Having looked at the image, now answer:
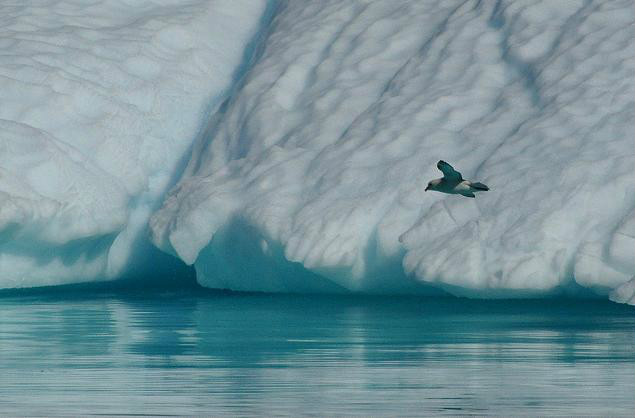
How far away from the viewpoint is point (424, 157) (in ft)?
44.3

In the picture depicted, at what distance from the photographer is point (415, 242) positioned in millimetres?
12453

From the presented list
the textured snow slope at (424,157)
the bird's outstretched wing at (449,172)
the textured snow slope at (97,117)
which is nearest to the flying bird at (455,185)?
the bird's outstretched wing at (449,172)

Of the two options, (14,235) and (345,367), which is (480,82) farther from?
(345,367)

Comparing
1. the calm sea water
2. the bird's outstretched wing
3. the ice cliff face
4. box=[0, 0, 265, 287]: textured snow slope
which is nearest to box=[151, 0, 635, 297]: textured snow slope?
the ice cliff face

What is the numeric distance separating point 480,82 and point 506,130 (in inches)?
39.0

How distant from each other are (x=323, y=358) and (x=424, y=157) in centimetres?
491

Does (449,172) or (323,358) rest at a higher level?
(449,172)

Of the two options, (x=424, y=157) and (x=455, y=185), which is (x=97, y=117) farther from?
(x=455, y=185)

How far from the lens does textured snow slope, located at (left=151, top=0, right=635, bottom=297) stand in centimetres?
1188

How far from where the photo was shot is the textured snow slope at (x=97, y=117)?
15094mm

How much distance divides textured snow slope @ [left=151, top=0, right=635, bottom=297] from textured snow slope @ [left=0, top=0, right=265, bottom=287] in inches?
26.0

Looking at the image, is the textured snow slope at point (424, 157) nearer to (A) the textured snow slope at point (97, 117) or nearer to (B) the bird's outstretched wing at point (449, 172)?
(A) the textured snow slope at point (97, 117)

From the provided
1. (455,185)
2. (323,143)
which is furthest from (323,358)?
(323,143)

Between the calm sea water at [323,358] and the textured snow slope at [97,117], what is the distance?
171cm
